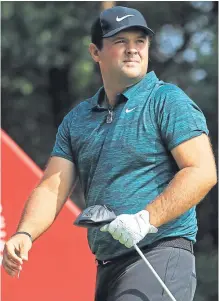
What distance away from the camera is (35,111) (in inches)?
746

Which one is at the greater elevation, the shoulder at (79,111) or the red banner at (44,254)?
the shoulder at (79,111)

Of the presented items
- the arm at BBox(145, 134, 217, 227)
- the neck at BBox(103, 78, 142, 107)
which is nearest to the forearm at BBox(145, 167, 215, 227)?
the arm at BBox(145, 134, 217, 227)

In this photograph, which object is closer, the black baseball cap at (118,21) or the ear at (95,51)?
the black baseball cap at (118,21)

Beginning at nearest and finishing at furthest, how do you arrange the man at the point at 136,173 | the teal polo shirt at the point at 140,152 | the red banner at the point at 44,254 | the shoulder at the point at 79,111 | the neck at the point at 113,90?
the man at the point at 136,173 → the teal polo shirt at the point at 140,152 → the neck at the point at 113,90 → the shoulder at the point at 79,111 → the red banner at the point at 44,254

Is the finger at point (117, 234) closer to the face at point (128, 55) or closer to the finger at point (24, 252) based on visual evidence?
the finger at point (24, 252)

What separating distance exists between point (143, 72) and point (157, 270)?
0.88m

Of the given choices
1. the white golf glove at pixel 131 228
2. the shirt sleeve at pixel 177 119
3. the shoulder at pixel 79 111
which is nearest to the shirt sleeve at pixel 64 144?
the shoulder at pixel 79 111

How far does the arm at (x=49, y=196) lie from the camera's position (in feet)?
15.1

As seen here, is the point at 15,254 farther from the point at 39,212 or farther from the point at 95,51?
the point at 95,51

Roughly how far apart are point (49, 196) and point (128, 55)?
0.75 m

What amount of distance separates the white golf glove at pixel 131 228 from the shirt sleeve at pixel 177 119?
1.17 ft

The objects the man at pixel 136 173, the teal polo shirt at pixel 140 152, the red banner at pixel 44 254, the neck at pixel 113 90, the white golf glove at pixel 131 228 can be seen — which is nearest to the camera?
the white golf glove at pixel 131 228

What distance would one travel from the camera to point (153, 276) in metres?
4.25

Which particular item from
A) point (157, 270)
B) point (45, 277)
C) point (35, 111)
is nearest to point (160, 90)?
point (157, 270)
